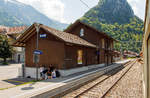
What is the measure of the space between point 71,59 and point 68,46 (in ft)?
5.50

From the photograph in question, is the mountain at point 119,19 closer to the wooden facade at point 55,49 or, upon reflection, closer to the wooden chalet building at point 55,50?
the wooden facade at point 55,49

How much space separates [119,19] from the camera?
126 m

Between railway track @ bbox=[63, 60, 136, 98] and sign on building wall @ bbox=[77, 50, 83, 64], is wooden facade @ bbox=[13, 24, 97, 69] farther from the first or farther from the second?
railway track @ bbox=[63, 60, 136, 98]

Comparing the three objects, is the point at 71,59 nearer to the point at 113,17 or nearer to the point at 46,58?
the point at 46,58

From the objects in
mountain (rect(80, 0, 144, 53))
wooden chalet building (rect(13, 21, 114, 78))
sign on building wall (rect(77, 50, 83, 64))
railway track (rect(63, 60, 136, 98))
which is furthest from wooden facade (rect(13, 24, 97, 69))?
mountain (rect(80, 0, 144, 53))

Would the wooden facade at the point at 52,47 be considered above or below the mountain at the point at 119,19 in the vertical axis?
below

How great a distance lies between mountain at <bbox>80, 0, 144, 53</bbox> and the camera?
99.5 meters

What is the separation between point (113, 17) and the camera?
128875 millimetres

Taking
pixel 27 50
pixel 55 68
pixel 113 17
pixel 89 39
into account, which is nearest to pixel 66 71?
pixel 55 68

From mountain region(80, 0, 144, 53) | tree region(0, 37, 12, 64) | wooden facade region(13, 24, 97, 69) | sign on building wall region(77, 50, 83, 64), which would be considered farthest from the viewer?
mountain region(80, 0, 144, 53)

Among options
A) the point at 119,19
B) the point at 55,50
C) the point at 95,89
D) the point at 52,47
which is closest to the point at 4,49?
the point at 52,47

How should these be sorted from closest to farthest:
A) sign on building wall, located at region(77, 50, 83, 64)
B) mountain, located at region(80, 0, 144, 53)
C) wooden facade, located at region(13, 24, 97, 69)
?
wooden facade, located at region(13, 24, 97, 69) < sign on building wall, located at region(77, 50, 83, 64) < mountain, located at region(80, 0, 144, 53)

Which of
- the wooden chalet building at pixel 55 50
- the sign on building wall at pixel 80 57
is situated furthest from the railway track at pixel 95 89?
the sign on building wall at pixel 80 57

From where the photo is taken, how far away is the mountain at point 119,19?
99.5 meters
